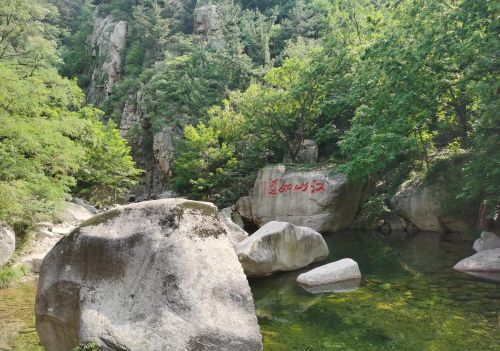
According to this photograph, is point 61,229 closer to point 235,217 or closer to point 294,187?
point 235,217

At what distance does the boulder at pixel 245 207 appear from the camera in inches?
846

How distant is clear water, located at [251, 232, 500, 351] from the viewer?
5.70 meters

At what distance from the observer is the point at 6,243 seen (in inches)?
383

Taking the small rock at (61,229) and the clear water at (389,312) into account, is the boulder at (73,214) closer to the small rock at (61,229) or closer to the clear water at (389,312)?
the small rock at (61,229)

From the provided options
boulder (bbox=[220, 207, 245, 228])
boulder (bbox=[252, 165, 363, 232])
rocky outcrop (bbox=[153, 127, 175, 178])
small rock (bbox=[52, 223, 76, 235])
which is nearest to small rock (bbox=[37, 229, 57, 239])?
small rock (bbox=[52, 223, 76, 235])

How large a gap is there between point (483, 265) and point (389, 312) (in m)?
4.03

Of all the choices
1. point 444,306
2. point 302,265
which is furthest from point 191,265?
point 302,265

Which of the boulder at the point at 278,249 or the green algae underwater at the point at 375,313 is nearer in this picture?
the green algae underwater at the point at 375,313

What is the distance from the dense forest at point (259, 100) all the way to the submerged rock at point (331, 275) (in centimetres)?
447

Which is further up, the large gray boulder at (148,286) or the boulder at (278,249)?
the large gray boulder at (148,286)

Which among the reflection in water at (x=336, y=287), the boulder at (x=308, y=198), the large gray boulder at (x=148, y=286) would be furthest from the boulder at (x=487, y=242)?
the large gray boulder at (x=148, y=286)

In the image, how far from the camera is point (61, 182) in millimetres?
12750

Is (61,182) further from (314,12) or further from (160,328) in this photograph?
(314,12)

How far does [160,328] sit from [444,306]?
5454 mm
